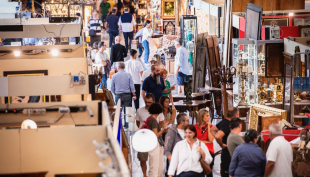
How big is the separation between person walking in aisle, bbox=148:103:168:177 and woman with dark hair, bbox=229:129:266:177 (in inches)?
61.0

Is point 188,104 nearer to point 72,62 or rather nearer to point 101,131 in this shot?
point 72,62

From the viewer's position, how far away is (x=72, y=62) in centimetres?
847

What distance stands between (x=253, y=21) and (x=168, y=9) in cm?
1543

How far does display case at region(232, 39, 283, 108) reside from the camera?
10.5 m

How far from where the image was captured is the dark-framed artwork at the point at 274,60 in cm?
1045

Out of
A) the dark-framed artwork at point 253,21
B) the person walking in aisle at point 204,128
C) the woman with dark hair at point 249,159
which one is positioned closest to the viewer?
the woman with dark hair at point 249,159

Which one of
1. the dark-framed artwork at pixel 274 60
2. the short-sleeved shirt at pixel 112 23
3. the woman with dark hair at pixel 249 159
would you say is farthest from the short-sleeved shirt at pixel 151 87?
the short-sleeved shirt at pixel 112 23

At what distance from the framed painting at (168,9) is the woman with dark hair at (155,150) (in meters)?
19.5

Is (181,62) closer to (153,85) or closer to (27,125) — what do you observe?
(153,85)

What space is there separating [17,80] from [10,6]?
5576 mm

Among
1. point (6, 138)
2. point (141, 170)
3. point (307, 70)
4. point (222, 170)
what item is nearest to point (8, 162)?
point (6, 138)

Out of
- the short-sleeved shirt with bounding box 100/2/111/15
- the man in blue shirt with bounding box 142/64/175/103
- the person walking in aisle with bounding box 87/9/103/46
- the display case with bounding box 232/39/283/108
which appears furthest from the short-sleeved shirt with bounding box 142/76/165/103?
the short-sleeved shirt with bounding box 100/2/111/15

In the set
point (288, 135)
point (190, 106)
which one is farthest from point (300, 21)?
point (288, 135)

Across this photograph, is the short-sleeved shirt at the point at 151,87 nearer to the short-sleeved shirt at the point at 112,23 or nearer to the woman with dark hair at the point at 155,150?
the woman with dark hair at the point at 155,150
